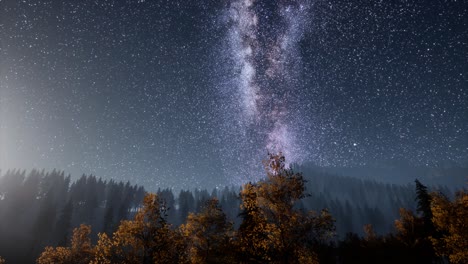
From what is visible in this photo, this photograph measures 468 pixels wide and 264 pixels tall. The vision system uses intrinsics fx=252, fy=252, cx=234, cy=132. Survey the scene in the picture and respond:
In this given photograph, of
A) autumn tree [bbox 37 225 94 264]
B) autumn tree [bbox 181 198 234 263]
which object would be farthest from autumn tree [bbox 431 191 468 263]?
autumn tree [bbox 37 225 94 264]

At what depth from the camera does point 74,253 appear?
3544 centimetres

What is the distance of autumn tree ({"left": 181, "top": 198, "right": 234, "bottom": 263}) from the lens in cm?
2585

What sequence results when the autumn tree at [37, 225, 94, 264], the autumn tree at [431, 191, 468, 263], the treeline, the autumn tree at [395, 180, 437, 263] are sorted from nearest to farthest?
the autumn tree at [431, 191, 468, 263]
the autumn tree at [37, 225, 94, 264]
the autumn tree at [395, 180, 437, 263]
the treeline

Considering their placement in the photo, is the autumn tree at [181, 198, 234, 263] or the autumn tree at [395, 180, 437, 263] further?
the autumn tree at [395, 180, 437, 263]

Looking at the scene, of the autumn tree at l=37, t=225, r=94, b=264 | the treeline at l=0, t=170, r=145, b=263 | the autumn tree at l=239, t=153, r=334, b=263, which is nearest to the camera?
the autumn tree at l=239, t=153, r=334, b=263

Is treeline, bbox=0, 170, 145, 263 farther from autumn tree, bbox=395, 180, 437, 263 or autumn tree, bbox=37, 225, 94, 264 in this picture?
autumn tree, bbox=395, 180, 437, 263

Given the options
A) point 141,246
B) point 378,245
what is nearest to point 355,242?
point 378,245

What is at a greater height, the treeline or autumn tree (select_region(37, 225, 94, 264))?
the treeline

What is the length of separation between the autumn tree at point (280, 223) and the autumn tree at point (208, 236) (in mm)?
5198

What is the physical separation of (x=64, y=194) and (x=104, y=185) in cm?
2252

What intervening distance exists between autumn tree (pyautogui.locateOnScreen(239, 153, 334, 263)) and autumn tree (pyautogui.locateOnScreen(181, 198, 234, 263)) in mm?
5198

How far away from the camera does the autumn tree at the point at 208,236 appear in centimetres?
2585

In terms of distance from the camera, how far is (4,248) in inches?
3381

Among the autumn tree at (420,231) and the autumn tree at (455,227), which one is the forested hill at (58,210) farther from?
the autumn tree at (455,227)
